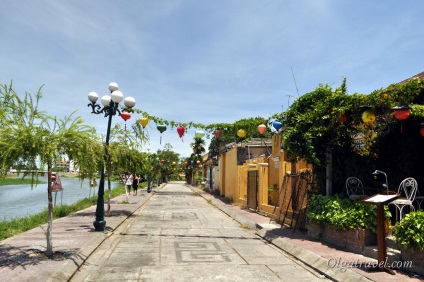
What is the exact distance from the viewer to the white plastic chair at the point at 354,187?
10.0 m

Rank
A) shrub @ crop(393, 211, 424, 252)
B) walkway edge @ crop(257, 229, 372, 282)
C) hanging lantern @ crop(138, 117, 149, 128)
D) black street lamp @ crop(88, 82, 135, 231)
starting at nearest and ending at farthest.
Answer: shrub @ crop(393, 211, 424, 252)
walkway edge @ crop(257, 229, 372, 282)
black street lamp @ crop(88, 82, 135, 231)
hanging lantern @ crop(138, 117, 149, 128)

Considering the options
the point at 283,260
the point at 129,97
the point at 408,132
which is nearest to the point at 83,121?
the point at 129,97

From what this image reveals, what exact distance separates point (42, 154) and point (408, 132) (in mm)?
9293

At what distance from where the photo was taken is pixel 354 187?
33.4ft

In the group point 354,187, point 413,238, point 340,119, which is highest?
point 340,119

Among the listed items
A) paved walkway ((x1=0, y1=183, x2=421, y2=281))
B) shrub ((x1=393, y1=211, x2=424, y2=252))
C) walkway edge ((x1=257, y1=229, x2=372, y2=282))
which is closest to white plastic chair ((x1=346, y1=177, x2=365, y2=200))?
paved walkway ((x1=0, y1=183, x2=421, y2=281))

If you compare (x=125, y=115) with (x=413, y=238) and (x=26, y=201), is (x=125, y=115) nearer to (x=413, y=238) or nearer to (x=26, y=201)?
(x=413, y=238)

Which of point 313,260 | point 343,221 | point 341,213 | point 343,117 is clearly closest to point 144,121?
point 343,117

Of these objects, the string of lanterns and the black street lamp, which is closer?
the string of lanterns

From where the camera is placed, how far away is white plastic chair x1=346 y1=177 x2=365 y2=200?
10023 millimetres

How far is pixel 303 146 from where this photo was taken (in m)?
10.7

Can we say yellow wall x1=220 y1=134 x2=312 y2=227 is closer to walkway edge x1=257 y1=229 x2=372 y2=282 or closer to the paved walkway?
walkway edge x1=257 y1=229 x2=372 y2=282

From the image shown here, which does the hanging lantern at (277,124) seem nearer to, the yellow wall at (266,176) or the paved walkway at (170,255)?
the yellow wall at (266,176)

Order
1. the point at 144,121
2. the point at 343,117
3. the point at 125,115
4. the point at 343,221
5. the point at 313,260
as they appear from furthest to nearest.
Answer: the point at 144,121
the point at 125,115
the point at 343,117
the point at 343,221
the point at 313,260
